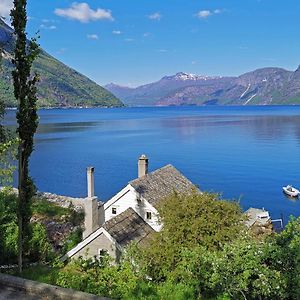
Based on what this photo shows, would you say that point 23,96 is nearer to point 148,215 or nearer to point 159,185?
point 148,215

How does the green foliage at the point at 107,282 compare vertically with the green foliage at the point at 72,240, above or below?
above

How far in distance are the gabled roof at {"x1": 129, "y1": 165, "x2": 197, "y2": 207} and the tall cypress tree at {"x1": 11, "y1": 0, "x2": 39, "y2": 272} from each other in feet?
45.1

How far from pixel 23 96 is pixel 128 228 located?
1459 cm

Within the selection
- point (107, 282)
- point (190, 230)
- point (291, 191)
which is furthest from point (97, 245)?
point (291, 191)

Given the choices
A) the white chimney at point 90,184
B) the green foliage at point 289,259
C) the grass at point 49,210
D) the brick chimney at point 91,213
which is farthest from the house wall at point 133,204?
the green foliage at point 289,259

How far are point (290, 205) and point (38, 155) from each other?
215 feet

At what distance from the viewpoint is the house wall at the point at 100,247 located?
25.3m

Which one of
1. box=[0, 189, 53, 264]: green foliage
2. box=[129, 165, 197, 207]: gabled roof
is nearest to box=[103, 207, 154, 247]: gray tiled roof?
box=[129, 165, 197, 207]: gabled roof

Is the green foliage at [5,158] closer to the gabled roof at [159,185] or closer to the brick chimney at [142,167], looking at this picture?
the gabled roof at [159,185]

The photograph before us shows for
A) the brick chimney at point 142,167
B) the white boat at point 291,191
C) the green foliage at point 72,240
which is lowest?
the white boat at point 291,191

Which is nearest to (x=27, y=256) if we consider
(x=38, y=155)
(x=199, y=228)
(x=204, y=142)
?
(x=199, y=228)

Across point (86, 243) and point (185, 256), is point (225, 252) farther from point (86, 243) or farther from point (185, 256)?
point (86, 243)

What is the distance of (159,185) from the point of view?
33719 mm

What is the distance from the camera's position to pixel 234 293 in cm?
1535
